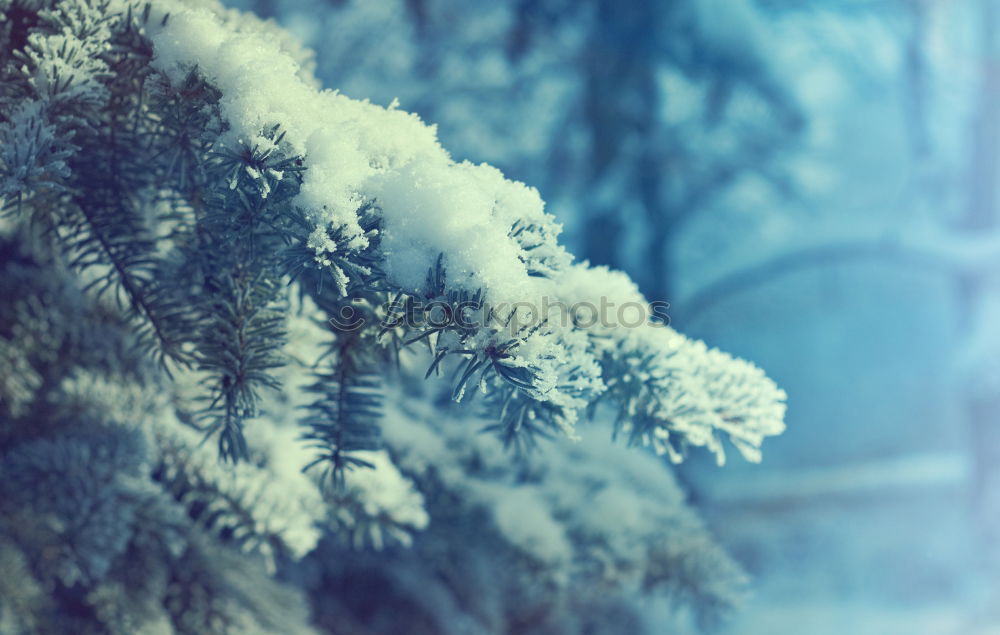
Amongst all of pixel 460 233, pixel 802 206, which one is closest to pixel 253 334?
pixel 460 233

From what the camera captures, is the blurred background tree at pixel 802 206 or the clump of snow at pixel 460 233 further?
the blurred background tree at pixel 802 206

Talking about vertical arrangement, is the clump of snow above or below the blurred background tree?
below

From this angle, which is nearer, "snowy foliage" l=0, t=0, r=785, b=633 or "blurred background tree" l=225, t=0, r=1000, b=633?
"snowy foliage" l=0, t=0, r=785, b=633

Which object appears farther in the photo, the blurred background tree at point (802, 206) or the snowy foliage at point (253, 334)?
the blurred background tree at point (802, 206)

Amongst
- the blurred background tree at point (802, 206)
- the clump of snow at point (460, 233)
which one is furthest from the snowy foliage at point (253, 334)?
the blurred background tree at point (802, 206)

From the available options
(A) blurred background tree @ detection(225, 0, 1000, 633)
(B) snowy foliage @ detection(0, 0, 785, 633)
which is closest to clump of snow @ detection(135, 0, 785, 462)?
(B) snowy foliage @ detection(0, 0, 785, 633)

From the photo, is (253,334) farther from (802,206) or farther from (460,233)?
(802,206)

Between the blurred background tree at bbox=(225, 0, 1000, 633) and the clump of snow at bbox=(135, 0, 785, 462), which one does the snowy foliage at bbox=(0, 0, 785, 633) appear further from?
the blurred background tree at bbox=(225, 0, 1000, 633)

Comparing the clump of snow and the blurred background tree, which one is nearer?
the clump of snow

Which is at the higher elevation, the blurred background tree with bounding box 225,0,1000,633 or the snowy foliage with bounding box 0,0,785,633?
the blurred background tree with bounding box 225,0,1000,633

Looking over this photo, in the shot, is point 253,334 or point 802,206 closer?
point 253,334

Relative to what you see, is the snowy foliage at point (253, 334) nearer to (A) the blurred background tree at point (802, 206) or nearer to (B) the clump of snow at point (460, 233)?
(B) the clump of snow at point (460, 233)

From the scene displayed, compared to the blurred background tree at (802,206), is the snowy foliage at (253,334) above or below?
below

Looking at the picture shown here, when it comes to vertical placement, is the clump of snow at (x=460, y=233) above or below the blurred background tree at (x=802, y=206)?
below
